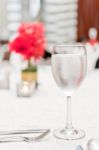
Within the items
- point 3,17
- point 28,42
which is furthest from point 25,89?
point 3,17

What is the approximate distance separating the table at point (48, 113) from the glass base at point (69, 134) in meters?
0.01

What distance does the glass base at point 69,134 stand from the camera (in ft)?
2.47

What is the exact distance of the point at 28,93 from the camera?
3.83 ft

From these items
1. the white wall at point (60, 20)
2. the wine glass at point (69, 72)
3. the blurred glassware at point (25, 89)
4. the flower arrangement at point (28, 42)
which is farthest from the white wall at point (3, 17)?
the wine glass at point (69, 72)

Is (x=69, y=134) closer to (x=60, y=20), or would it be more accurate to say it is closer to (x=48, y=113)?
(x=48, y=113)

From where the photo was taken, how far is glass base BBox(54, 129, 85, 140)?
29.6 inches

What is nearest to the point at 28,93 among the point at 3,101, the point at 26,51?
the point at 3,101

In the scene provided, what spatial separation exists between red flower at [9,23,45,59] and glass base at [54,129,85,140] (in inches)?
22.3

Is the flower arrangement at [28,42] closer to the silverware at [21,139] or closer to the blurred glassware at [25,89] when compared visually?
the blurred glassware at [25,89]

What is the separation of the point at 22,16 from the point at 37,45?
51.5 inches

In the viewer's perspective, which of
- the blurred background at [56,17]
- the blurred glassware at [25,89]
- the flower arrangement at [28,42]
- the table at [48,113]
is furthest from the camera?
the blurred background at [56,17]

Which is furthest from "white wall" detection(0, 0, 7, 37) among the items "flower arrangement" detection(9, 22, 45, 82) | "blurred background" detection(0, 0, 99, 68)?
"flower arrangement" detection(9, 22, 45, 82)

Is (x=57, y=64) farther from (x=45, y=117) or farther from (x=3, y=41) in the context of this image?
(x=3, y=41)

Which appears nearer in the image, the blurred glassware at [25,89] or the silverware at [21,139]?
the silverware at [21,139]
